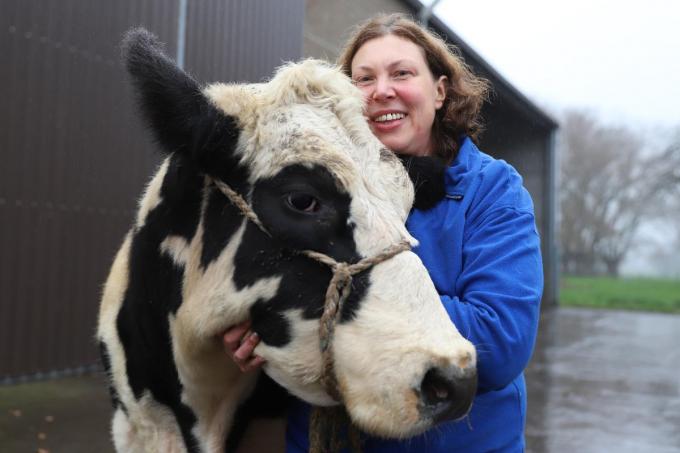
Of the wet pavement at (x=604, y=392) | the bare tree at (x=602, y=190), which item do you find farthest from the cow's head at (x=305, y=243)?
the bare tree at (x=602, y=190)

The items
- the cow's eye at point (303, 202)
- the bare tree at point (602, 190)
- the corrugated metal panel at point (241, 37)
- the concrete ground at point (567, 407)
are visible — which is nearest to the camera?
the cow's eye at point (303, 202)

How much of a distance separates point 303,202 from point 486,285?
0.57 meters

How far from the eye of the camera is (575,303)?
82.8 ft

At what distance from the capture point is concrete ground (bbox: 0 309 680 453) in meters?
5.48

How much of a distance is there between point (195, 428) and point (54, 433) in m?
3.77

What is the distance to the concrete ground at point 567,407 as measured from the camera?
18.0ft

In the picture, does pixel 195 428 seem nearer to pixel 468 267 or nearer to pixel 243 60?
pixel 468 267

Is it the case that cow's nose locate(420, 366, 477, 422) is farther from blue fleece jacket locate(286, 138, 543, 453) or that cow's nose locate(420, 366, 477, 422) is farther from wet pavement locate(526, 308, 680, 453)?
wet pavement locate(526, 308, 680, 453)

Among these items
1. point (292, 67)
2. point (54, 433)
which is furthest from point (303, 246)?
point (54, 433)

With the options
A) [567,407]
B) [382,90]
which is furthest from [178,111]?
[567,407]

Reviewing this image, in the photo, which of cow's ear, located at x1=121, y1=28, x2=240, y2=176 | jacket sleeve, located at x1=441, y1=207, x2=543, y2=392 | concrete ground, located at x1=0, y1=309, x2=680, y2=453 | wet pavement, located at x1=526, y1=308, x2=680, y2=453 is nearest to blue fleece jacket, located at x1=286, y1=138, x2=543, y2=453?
jacket sleeve, located at x1=441, y1=207, x2=543, y2=392

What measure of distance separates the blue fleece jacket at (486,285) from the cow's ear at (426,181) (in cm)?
3

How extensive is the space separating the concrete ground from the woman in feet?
12.8

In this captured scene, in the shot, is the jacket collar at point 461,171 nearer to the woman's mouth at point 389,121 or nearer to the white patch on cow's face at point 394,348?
the woman's mouth at point 389,121
